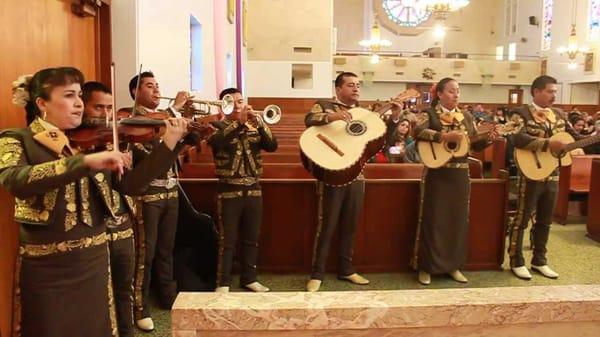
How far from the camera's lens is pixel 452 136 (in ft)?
12.5

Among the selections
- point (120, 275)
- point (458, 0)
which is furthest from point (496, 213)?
point (458, 0)

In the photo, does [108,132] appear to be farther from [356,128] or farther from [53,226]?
[356,128]

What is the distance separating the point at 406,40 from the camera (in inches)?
1000

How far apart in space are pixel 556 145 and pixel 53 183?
141 inches

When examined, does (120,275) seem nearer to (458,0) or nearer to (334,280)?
(334,280)

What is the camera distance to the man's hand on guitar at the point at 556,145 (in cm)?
398

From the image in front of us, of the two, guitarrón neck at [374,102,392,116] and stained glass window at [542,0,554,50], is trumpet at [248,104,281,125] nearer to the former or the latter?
guitarrón neck at [374,102,392,116]

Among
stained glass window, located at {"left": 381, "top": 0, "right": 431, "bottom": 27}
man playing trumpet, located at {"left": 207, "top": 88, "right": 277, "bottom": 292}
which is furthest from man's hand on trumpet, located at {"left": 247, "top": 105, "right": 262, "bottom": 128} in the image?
stained glass window, located at {"left": 381, "top": 0, "right": 431, "bottom": 27}

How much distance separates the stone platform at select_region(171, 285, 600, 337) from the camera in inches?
51.8

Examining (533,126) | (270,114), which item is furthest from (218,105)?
(533,126)

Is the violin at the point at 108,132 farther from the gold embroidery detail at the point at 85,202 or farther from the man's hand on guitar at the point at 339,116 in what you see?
the man's hand on guitar at the point at 339,116

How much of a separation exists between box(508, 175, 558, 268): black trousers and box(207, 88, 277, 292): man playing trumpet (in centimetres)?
211

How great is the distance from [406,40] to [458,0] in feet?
44.4

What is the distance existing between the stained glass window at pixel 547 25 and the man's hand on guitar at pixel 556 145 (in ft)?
66.9
